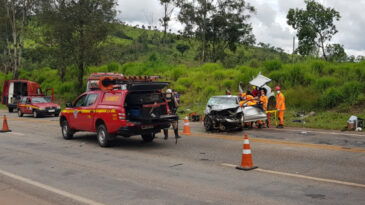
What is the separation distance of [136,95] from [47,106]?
1735cm

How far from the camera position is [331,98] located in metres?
20.7

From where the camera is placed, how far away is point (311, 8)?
4022cm

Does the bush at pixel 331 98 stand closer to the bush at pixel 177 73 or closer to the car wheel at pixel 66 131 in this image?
the car wheel at pixel 66 131

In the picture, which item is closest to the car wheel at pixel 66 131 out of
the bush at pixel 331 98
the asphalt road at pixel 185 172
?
the asphalt road at pixel 185 172

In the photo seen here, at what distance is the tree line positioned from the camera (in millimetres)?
35344

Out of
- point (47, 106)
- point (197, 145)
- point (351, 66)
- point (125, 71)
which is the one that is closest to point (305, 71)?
point (351, 66)

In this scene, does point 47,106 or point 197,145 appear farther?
point 47,106

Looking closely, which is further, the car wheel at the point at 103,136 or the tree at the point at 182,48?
the tree at the point at 182,48

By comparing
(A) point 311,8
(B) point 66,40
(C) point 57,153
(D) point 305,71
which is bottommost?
(C) point 57,153

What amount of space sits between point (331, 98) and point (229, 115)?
27.4 ft

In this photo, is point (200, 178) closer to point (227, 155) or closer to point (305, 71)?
point (227, 155)

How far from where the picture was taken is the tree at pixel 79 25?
35062mm

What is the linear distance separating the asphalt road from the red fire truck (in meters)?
0.66

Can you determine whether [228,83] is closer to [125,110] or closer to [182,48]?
[125,110]
